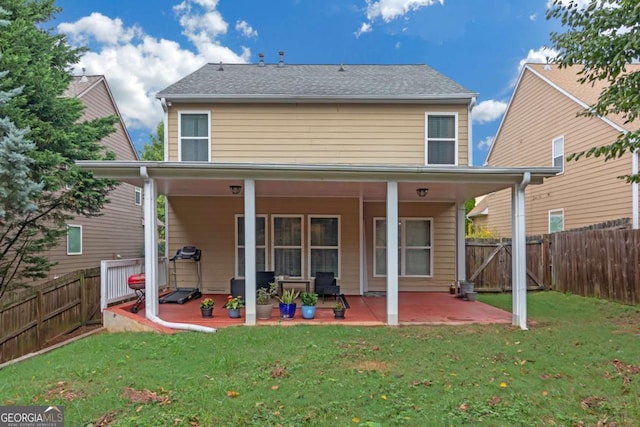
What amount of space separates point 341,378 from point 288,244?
5.78m

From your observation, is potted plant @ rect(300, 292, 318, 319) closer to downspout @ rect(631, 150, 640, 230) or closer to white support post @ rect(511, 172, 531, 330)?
white support post @ rect(511, 172, 531, 330)

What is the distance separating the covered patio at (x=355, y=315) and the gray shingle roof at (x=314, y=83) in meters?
4.89

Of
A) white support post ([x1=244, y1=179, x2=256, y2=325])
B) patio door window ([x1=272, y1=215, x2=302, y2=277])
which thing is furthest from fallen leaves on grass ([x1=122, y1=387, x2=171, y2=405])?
patio door window ([x1=272, y1=215, x2=302, y2=277])

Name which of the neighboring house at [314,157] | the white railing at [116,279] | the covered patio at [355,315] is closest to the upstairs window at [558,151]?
the neighboring house at [314,157]

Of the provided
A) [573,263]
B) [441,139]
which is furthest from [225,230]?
[573,263]

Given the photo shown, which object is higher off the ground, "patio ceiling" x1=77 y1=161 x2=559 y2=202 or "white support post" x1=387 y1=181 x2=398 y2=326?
"patio ceiling" x1=77 y1=161 x2=559 y2=202

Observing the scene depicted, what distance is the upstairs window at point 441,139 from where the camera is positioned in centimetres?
938

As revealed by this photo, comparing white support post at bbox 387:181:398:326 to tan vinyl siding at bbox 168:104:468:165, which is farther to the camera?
tan vinyl siding at bbox 168:104:468:165

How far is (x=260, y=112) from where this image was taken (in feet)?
30.9

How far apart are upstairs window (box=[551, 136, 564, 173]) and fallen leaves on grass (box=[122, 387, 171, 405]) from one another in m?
13.4

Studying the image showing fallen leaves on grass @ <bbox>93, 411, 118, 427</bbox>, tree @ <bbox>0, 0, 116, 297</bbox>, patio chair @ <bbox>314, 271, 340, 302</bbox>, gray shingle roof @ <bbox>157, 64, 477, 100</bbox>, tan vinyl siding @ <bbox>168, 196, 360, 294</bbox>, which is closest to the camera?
fallen leaves on grass @ <bbox>93, 411, 118, 427</bbox>

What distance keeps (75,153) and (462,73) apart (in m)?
18.4

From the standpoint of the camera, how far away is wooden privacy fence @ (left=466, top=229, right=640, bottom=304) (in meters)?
8.34

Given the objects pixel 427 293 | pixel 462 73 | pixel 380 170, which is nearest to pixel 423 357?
pixel 380 170
